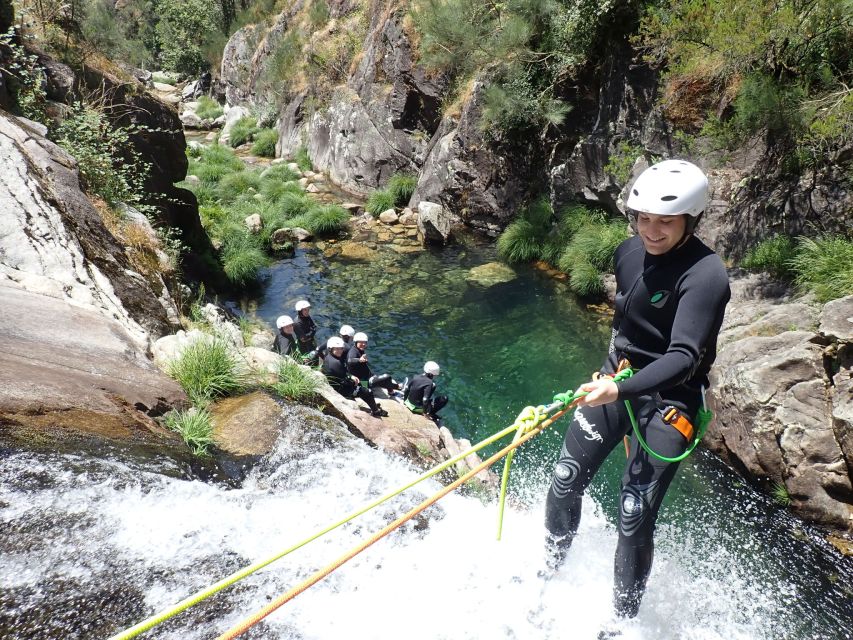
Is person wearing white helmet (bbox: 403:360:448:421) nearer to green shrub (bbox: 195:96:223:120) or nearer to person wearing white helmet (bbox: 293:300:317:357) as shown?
person wearing white helmet (bbox: 293:300:317:357)

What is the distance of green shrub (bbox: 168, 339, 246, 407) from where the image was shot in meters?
4.86

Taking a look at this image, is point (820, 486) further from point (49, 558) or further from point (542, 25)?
point (542, 25)

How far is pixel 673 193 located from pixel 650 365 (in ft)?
2.99

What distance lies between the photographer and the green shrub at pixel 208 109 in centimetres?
3488

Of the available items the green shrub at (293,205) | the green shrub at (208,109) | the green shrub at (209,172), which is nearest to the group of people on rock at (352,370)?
the green shrub at (293,205)

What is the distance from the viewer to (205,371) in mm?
4941

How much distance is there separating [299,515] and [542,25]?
1543 cm

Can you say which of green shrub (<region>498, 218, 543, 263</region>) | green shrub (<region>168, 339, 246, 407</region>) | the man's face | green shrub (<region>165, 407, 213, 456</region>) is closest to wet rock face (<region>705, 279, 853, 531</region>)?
the man's face

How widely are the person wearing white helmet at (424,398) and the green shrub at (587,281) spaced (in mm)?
5324

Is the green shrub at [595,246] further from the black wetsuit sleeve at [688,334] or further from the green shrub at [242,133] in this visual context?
the green shrub at [242,133]

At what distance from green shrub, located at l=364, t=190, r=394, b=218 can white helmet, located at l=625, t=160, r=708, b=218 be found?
54.5ft

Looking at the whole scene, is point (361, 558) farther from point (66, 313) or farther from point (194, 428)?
point (66, 313)

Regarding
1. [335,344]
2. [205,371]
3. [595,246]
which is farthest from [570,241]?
[205,371]

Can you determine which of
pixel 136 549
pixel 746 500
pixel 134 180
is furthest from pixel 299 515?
pixel 134 180
